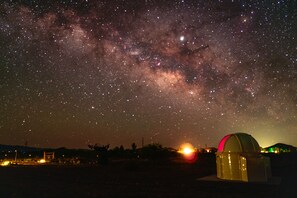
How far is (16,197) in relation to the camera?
11680mm

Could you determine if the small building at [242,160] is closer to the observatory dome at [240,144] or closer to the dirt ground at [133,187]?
the observatory dome at [240,144]

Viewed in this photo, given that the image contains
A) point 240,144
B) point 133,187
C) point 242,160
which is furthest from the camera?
point 240,144

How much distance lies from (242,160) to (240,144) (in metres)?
1.09

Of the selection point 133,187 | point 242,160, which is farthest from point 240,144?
point 133,187

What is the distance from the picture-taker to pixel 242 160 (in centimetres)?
1812

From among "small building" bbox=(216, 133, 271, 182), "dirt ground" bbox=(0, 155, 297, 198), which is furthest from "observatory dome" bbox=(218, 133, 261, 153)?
"dirt ground" bbox=(0, 155, 297, 198)

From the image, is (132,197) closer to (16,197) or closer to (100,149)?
(16,197)

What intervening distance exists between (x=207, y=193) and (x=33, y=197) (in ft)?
25.8

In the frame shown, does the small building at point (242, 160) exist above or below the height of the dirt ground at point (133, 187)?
above

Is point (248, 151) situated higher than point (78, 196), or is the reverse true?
point (248, 151)

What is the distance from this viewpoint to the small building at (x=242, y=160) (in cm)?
1791

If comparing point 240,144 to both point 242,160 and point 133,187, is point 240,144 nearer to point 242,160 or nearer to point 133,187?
point 242,160

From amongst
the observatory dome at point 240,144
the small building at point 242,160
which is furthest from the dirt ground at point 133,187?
the observatory dome at point 240,144

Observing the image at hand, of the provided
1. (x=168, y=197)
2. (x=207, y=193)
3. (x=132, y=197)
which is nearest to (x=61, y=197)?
(x=132, y=197)
